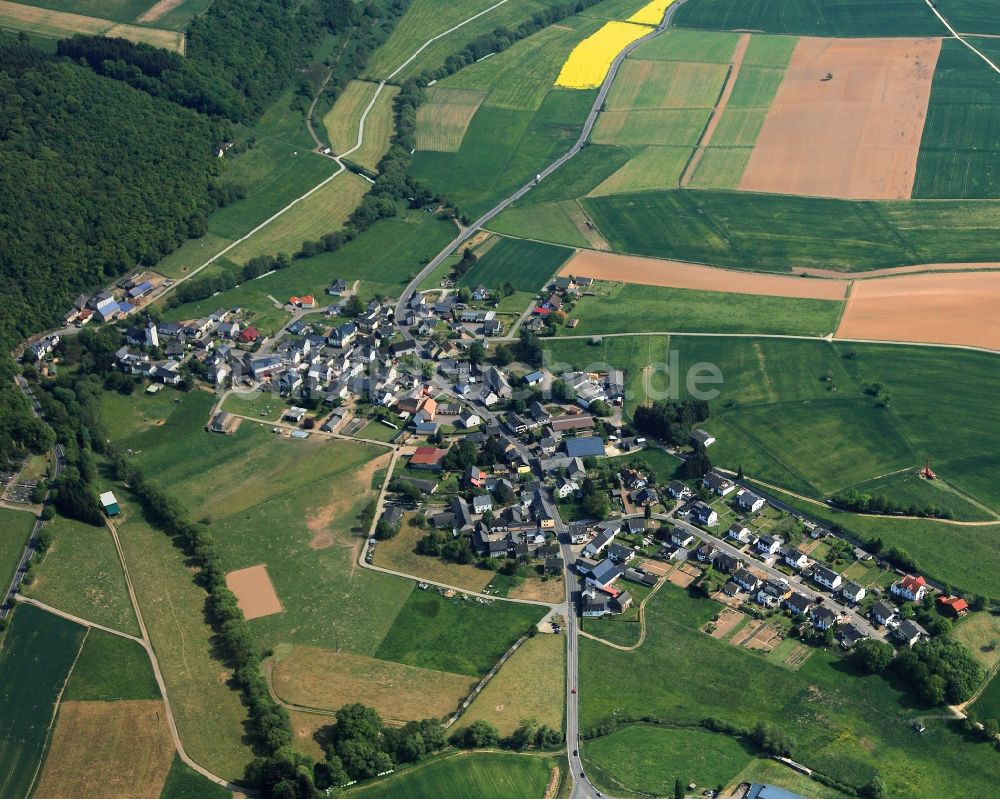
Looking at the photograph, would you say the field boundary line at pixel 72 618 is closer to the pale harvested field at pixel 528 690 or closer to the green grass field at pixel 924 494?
the pale harvested field at pixel 528 690

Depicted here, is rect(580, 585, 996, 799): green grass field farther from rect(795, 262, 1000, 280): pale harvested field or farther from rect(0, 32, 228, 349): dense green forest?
rect(0, 32, 228, 349): dense green forest

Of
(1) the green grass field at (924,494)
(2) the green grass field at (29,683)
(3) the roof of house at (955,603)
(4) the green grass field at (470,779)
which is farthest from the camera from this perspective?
(1) the green grass field at (924,494)

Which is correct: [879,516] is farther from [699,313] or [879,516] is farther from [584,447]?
[699,313]

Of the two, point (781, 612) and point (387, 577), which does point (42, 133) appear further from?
point (781, 612)

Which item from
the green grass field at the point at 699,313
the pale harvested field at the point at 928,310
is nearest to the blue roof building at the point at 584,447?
the green grass field at the point at 699,313

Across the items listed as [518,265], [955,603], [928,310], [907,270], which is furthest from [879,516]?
[518,265]

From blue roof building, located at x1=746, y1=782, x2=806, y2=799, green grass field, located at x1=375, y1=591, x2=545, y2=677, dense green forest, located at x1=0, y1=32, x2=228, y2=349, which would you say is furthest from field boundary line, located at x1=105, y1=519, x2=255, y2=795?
dense green forest, located at x1=0, y1=32, x2=228, y2=349
